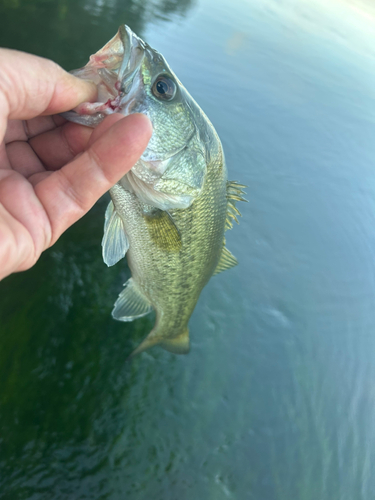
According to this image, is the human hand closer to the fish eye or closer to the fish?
the fish

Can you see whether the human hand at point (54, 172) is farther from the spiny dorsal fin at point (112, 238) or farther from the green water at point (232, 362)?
the green water at point (232, 362)

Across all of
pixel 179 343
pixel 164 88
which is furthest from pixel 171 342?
pixel 164 88

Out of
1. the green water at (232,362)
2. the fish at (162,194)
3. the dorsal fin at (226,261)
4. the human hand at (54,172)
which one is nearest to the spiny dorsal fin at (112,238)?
the fish at (162,194)

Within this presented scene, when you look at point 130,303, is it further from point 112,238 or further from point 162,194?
point 162,194

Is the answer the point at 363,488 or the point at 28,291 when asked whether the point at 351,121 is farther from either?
the point at 28,291

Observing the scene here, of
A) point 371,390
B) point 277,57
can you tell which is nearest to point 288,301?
point 371,390
